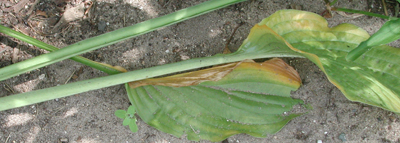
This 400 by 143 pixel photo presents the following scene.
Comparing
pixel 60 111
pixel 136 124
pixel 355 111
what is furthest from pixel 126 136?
pixel 355 111

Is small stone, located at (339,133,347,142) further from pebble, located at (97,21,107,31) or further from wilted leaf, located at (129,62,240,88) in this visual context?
pebble, located at (97,21,107,31)

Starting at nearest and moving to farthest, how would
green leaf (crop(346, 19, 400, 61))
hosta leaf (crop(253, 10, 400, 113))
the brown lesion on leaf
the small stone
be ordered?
green leaf (crop(346, 19, 400, 61)) < hosta leaf (crop(253, 10, 400, 113)) < the brown lesion on leaf < the small stone

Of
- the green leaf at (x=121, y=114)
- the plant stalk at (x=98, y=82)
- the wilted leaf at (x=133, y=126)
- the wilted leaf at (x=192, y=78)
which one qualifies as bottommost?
the wilted leaf at (x=133, y=126)

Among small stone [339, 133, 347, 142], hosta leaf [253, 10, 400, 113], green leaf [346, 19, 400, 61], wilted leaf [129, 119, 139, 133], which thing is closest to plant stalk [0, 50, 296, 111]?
hosta leaf [253, 10, 400, 113]

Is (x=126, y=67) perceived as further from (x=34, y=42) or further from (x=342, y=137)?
(x=342, y=137)

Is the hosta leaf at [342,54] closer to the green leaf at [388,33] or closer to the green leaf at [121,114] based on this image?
the green leaf at [388,33]

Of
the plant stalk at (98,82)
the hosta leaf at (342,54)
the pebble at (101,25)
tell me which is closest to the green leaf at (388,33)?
the hosta leaf at (342,54)

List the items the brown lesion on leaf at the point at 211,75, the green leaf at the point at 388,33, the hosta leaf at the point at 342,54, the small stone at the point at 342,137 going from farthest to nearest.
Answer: the small stone at the point at 342,137, the brown lesion on leaf at the point at 211,75, the hosta leaf at the point at 342,54, the green leaf at the point at 388,33
